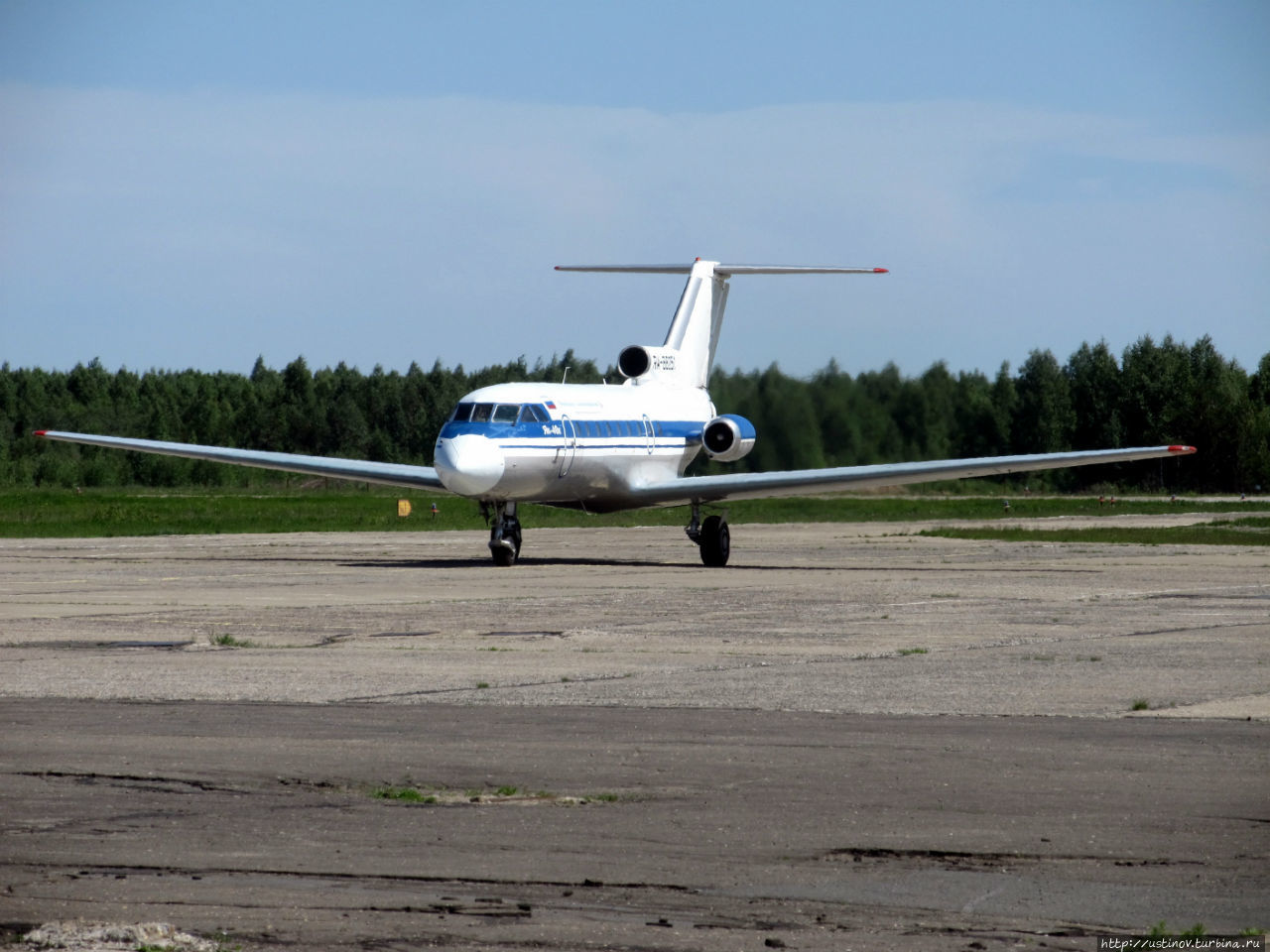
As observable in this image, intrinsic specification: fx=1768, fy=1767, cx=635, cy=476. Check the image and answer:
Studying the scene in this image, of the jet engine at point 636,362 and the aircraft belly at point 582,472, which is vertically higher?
the jet engine at point 636,362

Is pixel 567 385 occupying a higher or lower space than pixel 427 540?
higher

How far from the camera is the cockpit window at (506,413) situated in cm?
3138

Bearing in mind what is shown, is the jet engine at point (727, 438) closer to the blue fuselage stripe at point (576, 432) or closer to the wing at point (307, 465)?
the blue fuselage stripe at point (576, 432)

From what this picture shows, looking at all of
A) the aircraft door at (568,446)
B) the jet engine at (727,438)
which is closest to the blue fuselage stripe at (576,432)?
the aircraft door at (568,446)

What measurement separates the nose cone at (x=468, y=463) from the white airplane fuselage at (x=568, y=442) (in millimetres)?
17

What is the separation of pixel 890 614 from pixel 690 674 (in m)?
6.59

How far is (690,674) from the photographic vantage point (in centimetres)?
1470

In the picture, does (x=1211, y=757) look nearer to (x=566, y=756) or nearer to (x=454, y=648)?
(x=566, y=756)

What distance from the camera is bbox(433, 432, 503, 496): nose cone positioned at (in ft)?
99.1

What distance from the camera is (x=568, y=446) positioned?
32531mm

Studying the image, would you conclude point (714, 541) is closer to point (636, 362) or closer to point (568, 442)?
point (568, 442)

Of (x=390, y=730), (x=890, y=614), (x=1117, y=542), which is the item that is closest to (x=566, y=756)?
(x=390, y=730)

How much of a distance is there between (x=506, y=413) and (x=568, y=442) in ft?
5.13

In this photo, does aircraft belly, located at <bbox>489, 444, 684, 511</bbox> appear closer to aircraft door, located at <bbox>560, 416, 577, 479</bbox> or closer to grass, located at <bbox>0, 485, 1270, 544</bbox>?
aircraft door, located at <bbox>560, 416, 577, 479</bbox>
